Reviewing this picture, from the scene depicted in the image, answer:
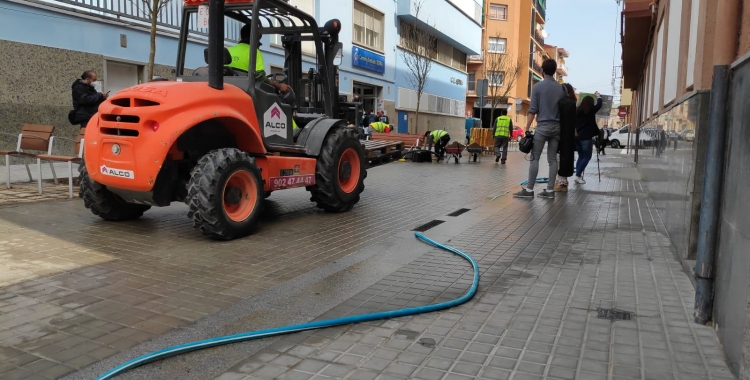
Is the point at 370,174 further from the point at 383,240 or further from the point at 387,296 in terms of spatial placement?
the point at 387,296

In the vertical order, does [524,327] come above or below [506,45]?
below

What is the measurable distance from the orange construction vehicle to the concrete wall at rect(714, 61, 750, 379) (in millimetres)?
4120

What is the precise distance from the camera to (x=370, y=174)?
13.2 m

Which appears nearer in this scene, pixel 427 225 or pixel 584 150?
pixel 427 225

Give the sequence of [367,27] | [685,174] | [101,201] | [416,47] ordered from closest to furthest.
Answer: [685,174] < [101,201] < [367,27] < [416,47]

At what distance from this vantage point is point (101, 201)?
6.12 metres

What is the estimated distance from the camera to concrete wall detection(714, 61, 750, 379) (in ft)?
8.57

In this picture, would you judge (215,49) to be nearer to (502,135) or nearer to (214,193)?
(214,193)

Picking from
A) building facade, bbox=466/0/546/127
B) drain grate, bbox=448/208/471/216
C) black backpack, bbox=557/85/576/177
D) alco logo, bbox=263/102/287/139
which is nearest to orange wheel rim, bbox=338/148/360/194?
alco logo, bbox=263/102/287/139

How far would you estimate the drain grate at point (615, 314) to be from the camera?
3.55 metres

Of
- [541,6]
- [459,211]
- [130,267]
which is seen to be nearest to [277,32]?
[459,211]

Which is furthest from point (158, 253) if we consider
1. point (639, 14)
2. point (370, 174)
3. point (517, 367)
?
point (639, 14)

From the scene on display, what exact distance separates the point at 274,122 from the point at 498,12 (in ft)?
183

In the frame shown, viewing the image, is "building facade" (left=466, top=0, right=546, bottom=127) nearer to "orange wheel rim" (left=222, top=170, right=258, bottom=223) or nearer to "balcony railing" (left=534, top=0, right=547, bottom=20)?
"balcony railing" (left=534, top=0, right=547, bottom=20)
